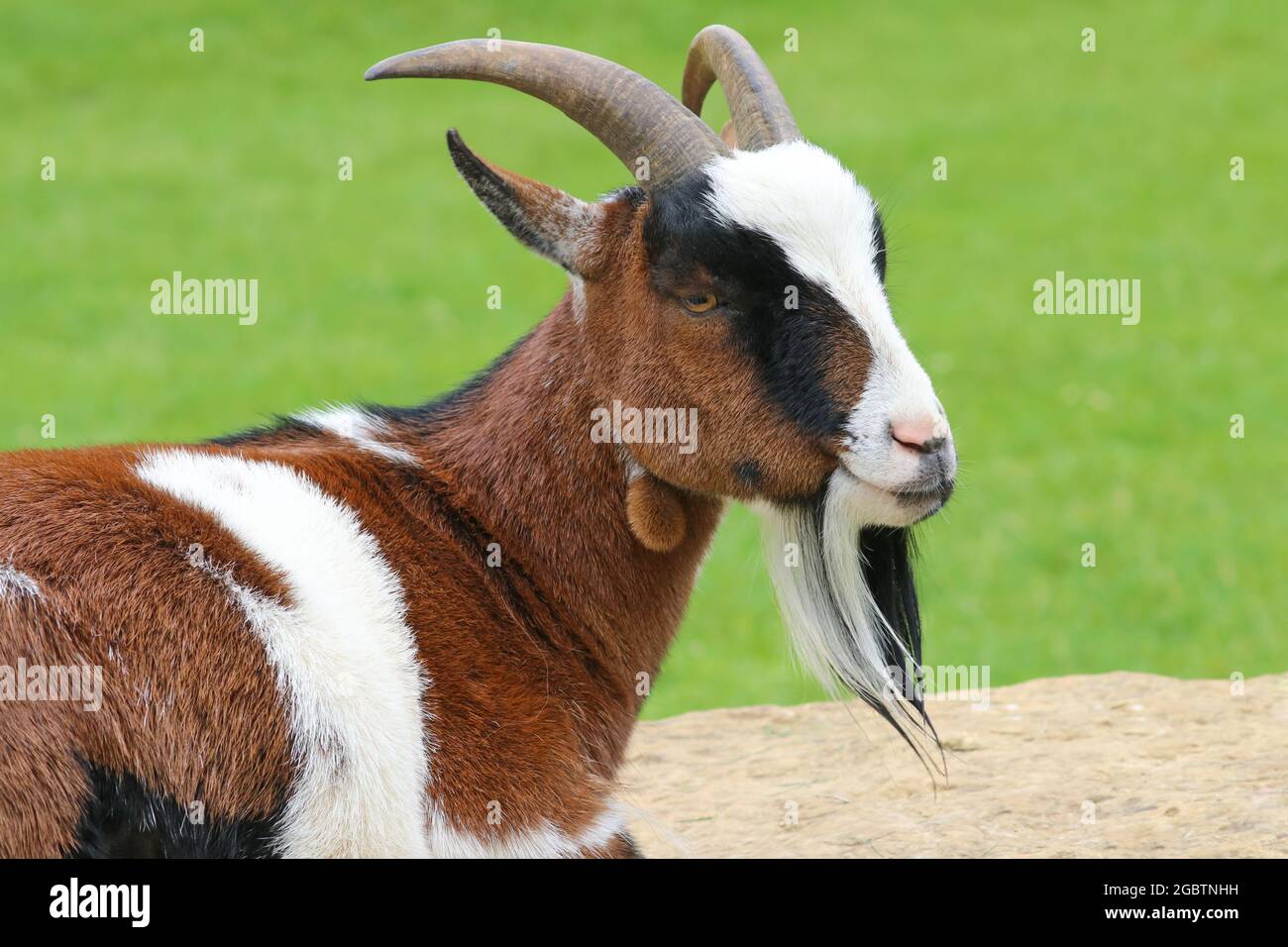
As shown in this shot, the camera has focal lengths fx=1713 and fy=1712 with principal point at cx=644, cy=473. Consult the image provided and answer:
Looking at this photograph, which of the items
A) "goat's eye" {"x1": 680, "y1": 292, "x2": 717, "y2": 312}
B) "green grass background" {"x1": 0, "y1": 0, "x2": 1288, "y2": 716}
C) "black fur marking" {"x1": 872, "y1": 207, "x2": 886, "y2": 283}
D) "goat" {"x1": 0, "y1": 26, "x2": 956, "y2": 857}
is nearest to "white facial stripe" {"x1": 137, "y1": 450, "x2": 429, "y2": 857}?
"goat" {"x1": 0, "y1": 26, "x2": 956, "y2": 857}

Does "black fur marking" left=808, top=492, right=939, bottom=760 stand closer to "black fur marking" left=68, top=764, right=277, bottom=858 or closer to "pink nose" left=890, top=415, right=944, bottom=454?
"pink nose" left=890, top=415, right=944, bottom=454

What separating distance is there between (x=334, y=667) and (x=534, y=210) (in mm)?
1514

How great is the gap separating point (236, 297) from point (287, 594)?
15.0 metres

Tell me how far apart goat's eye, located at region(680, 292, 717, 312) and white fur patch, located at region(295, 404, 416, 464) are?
108cm

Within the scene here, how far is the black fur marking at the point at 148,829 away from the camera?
4.14 metres

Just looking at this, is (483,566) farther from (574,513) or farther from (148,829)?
(148,829)

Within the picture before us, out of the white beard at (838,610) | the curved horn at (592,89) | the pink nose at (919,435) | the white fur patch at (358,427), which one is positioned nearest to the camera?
the pink nose at (919,435)

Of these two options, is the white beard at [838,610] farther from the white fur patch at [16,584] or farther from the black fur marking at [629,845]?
the white fur patch at [16,584]

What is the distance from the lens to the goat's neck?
5320mm

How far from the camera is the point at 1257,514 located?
13336 millimetres

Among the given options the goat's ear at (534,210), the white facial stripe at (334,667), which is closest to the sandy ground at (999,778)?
the white facial stripe at (334,667)

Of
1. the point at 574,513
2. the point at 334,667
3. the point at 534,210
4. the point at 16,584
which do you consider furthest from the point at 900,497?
the point at 16,584
